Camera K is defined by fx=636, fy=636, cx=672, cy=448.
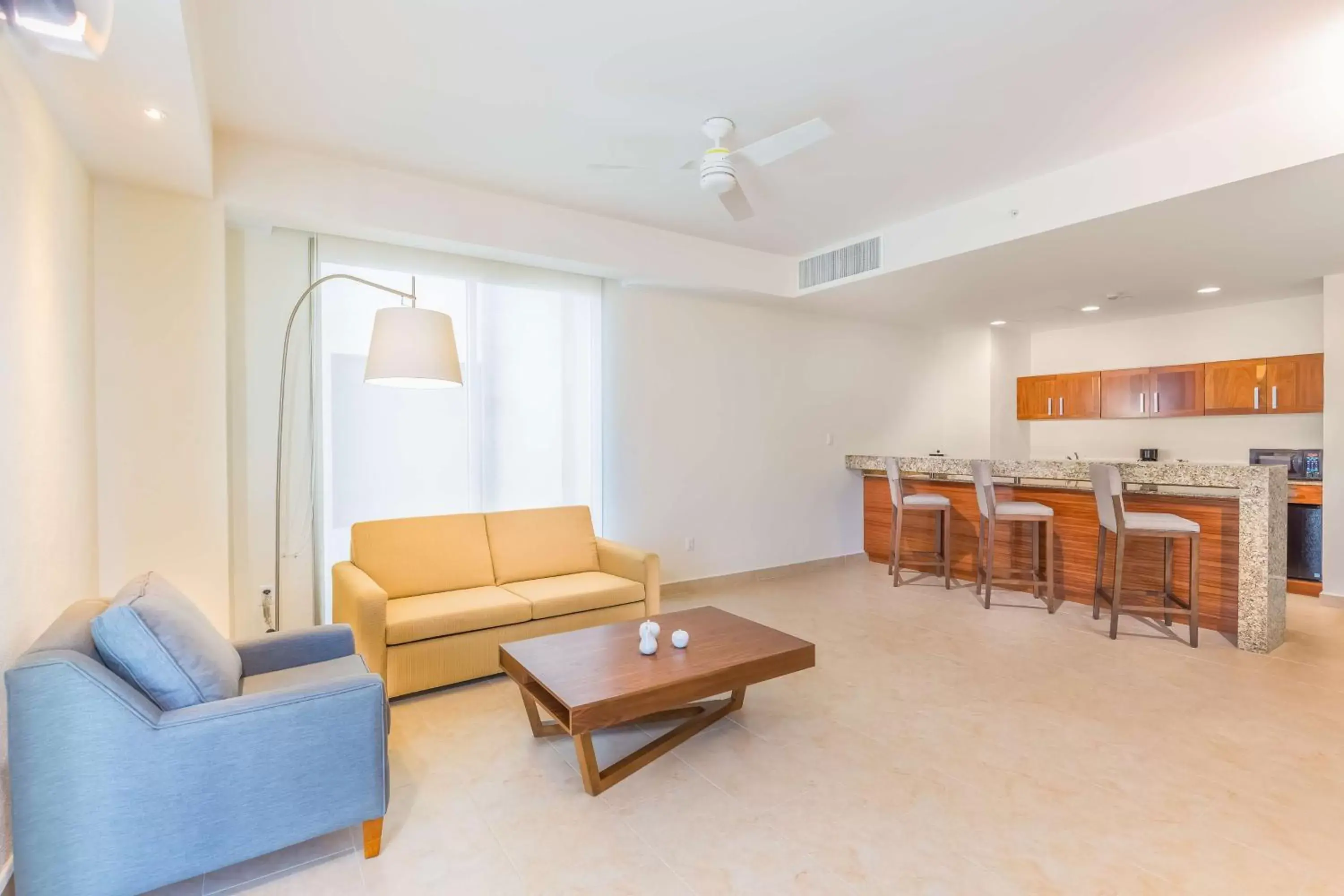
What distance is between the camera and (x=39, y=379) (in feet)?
7.30

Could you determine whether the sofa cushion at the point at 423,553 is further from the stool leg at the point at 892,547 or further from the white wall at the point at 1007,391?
the white wall at the point at 1007,391

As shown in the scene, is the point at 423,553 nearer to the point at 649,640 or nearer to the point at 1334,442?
the point at 649,640

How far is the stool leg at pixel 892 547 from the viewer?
570 cm

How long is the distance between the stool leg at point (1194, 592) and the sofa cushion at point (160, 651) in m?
4.98

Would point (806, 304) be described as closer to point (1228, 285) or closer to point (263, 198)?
point (1228, 285)

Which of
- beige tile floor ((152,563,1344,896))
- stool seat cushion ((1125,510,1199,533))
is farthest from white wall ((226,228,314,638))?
stool seat cushion ((1125,510,1199,533))

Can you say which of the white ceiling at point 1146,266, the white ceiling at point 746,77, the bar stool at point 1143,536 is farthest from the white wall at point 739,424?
the bar stool at point 1143,536

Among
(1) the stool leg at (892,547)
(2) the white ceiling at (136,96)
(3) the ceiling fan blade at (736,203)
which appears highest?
(2) the white ceiling at (136,96)

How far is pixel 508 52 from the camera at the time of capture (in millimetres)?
2596

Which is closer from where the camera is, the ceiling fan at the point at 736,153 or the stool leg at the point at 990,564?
the ceiling fan at the point at 736,153

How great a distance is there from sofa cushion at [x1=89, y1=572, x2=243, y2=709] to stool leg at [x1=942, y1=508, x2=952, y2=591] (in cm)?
497

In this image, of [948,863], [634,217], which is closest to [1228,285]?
[634,217]

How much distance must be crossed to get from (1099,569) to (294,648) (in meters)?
5.03

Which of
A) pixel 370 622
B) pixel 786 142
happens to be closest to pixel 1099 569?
pixel 786 142
